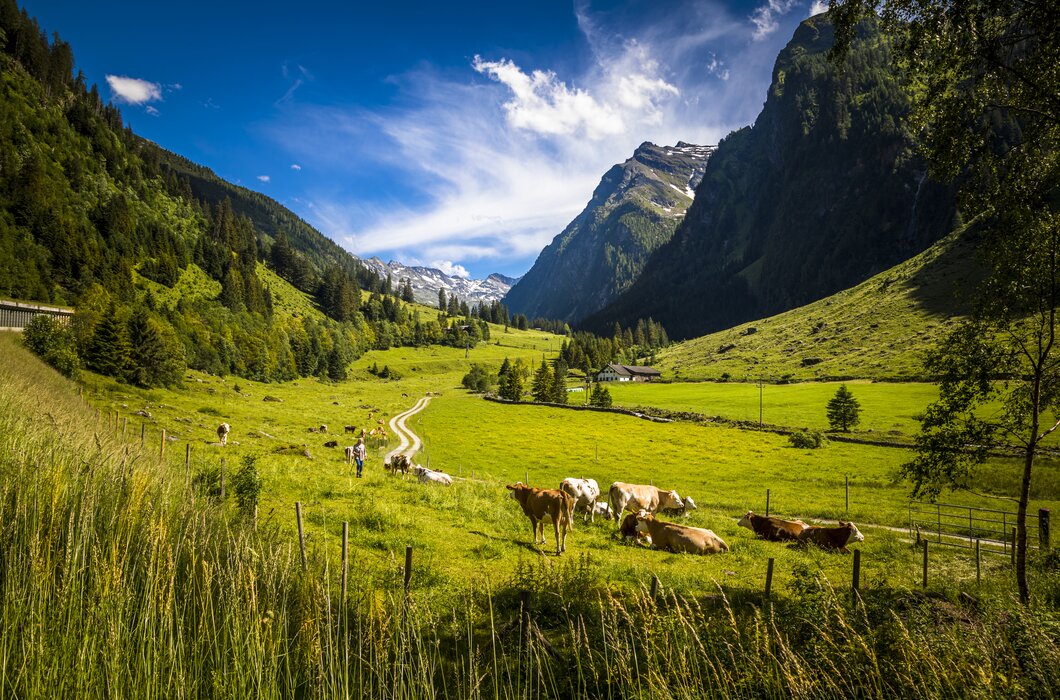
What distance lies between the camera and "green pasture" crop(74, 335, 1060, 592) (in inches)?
551

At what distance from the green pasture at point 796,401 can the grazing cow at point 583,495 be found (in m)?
57.4

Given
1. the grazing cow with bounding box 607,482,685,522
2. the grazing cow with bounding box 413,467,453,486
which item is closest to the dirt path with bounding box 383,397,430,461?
the grazing cow with bounding box 413,467,453,486

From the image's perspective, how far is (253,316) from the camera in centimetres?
11231

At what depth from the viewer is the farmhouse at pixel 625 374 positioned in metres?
164

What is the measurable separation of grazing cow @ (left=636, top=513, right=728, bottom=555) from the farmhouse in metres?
144

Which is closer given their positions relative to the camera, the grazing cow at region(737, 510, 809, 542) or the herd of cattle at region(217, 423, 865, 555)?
the herd of cattle at region(217, 423, 865, 555)

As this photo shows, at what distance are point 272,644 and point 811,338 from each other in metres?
193

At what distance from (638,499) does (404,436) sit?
1542 inches

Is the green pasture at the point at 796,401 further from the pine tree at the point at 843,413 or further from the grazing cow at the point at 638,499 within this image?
the grazing cow at the point at 638,499

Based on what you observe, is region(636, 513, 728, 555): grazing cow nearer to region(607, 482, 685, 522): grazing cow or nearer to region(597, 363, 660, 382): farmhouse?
region(607, 482, 685, 522): grazing cow

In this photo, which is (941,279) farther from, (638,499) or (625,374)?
(638,499)

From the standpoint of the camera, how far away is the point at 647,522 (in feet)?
63.9

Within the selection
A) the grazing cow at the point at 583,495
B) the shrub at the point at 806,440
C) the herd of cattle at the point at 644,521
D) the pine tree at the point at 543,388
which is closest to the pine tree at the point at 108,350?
the herd of cattle at the point at 644,521

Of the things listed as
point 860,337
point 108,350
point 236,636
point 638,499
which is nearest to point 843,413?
point 638,499
